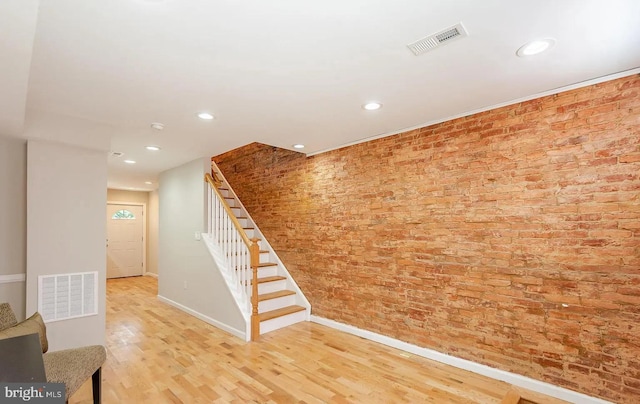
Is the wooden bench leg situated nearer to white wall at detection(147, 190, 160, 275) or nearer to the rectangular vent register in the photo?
the rectangular vent register

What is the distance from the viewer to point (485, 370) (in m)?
2.79

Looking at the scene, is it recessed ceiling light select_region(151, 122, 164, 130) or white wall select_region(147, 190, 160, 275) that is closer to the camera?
recessed ceiling light select_region(151, 122, 164, 130)

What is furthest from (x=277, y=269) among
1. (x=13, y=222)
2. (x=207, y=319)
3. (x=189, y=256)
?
(x=13, y=222)

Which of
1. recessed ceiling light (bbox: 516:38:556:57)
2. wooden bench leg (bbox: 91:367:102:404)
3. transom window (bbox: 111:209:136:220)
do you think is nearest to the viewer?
recessed ceiling light (bbox: 516:38:556:57)

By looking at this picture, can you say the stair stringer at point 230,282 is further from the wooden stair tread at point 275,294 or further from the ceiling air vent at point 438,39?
the ceiling air vent at point 438,39

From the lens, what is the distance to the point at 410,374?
2875 mm

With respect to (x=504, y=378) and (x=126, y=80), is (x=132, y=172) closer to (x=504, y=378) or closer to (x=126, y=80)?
(x=126, y=80)

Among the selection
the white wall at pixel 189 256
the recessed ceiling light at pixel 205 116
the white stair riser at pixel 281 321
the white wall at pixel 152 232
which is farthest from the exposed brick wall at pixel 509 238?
the white wall at pixel 152 232

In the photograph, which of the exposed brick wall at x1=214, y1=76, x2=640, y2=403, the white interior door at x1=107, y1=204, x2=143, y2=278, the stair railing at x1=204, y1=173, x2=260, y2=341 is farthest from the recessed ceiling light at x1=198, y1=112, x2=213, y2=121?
the white interior door at x1=107, y1=204, x2=143, y2=278

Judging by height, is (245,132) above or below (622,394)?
above

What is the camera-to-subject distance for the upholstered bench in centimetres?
192

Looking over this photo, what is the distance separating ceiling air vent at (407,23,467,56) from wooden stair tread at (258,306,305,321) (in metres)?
3.49

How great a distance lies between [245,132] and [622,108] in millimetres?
3324

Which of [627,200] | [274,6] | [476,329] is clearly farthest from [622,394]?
[274,6]
